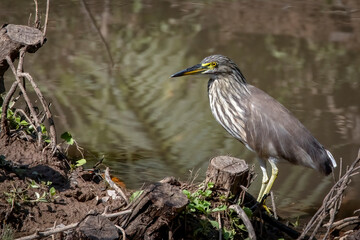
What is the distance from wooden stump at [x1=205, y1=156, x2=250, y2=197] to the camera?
550cm

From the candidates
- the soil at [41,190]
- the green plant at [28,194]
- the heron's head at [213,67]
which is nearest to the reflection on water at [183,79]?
the soil at [41,190]

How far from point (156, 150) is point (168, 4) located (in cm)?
631

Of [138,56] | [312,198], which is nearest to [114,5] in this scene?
[138,56]

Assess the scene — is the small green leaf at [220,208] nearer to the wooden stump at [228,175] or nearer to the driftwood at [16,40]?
the wooden stump at [228,175]

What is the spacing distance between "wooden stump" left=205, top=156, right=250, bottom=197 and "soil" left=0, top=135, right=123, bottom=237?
82cm

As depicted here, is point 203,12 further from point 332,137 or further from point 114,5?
point 332,137

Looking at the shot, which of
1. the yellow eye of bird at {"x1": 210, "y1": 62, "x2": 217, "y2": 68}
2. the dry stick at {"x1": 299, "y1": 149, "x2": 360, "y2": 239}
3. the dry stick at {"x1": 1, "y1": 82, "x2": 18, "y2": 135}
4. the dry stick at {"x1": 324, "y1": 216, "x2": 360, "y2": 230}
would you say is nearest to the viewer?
the dry stick at {"x1": 299, "y1": 149, "x2": 360, "y2": 239}

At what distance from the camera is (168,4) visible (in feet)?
45.3

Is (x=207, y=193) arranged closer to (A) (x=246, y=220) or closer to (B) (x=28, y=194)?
(A) (x=246, y=220)

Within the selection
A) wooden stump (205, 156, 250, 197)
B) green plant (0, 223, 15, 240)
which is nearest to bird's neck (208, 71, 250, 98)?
wooden stump (205, 156, 250, 197)

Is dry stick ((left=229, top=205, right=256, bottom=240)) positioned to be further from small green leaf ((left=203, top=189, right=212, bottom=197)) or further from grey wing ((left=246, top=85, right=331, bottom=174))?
grey wing ((left=246, top=85, right=331, bottom=174))

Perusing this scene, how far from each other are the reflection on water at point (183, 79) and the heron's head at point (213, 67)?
48.2 inches

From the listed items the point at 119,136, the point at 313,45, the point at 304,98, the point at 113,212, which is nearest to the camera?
the point at 113,212

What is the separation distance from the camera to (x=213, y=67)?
6738 millimetres
